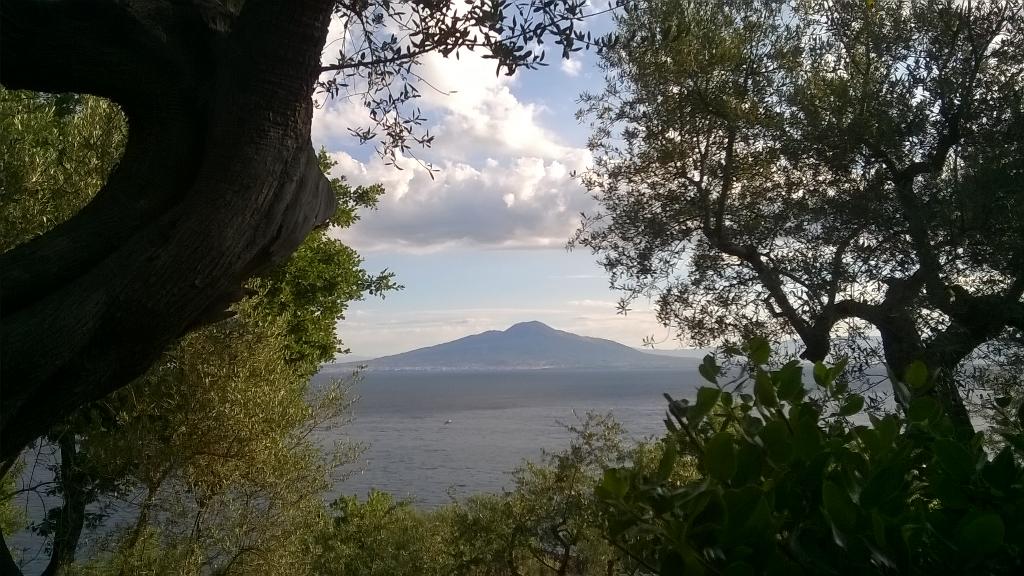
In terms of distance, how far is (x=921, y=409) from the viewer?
1.38 m

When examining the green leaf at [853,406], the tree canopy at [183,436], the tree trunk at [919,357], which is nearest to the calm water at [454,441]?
the tree canopy at [183,436]

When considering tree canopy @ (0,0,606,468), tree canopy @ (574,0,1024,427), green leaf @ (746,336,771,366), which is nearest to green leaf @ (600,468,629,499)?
green leaf @ (746,336,771,366)

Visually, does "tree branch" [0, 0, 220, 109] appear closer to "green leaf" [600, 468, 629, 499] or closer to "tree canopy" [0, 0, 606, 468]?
"tree canopy" [0, 0, 606, 468]

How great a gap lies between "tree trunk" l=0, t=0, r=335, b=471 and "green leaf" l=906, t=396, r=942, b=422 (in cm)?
241

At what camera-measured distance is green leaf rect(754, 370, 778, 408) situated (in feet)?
4.35

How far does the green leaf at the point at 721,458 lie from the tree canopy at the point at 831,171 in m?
4.73

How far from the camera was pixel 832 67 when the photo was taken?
301 inches

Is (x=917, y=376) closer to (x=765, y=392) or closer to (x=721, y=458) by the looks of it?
(x=765, y=392)

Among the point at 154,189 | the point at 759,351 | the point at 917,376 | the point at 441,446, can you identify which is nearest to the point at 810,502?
the point at 759,351

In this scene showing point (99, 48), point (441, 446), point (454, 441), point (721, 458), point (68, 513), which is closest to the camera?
point (721, 458)

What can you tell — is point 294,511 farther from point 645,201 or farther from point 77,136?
point 645,201

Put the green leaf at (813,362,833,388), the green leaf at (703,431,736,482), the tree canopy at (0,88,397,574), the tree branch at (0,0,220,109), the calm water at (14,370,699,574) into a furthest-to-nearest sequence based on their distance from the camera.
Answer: the calm water at (14,370,699,574), the tree canopy at (0,88,397,574), the tree branch at (0,0,220,109), the green leaf at (813,362,833,388), the green leaf at (703,431,736,482)

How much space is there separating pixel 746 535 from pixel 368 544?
39.5 feet

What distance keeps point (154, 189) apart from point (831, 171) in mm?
6012
